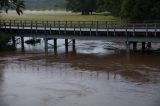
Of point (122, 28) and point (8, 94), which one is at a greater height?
point (122, 28)

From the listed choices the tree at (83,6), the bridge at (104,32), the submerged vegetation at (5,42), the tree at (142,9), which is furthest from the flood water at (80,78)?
the tree at (83,6)

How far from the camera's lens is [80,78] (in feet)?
120

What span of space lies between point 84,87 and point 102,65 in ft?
32.3

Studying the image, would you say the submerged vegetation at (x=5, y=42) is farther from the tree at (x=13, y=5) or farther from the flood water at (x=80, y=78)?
the tree at (x=13, y=5)

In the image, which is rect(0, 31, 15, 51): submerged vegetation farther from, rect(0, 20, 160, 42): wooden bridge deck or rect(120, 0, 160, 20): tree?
rect(120, 0, 160, 20): tree

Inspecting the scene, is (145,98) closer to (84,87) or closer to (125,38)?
(84,87)

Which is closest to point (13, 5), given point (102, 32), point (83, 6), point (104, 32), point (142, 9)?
point (102, 32)

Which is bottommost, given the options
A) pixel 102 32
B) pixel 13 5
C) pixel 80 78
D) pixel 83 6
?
pixel 80 78

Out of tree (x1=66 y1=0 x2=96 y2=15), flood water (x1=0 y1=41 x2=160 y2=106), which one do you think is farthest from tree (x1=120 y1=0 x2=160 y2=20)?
tree (x1=66 y1=0 x2=96 y2=15)

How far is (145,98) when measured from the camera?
29.8 metres

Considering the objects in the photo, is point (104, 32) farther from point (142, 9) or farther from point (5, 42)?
point (142, 9)

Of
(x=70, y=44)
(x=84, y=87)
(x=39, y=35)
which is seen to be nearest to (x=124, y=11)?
(x=70, y=44)

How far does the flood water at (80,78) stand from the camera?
29844 millimetres

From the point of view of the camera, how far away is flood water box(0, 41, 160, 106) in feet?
97.9
